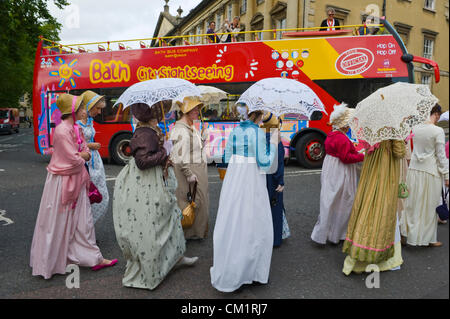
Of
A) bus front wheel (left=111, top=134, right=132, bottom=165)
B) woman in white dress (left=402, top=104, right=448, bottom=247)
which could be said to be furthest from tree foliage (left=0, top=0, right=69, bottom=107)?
woman in white dress (left=402, top=104, right=448, bottom=247)

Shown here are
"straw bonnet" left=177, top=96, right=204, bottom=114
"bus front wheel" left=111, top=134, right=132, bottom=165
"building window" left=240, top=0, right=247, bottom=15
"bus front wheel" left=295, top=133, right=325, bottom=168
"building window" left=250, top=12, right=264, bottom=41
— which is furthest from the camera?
"building window" left=240, top=0, right=247, bottom=15

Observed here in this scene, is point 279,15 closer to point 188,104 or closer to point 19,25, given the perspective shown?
point 19,25

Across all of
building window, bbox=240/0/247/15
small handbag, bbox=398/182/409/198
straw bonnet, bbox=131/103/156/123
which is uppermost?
building window, bbox=240/0/247/15

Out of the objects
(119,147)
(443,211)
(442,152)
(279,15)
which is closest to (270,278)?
(443,211)

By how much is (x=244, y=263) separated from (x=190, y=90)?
1.69 metres

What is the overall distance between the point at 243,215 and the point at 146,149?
1.02 meters

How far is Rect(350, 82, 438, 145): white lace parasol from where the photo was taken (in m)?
3.01

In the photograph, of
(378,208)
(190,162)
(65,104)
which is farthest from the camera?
(190,162)

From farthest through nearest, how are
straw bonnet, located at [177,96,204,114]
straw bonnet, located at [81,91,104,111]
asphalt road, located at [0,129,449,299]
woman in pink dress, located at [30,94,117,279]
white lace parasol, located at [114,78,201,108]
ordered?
straw bonnet, located at [177,96,204,114] → straw bonnet, located at [81,91,104,111] → woman in pink dress, located at [30,94,117,279] → asphalt road, located at [0,129,449,299] → white lace parasol, located at [114,78,201,108]

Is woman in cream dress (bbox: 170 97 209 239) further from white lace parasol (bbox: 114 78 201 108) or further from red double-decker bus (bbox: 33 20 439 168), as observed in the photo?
red double-decker bus (bbox: 33 20 439 168)

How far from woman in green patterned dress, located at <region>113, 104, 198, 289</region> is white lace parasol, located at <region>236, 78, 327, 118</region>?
3.01ft

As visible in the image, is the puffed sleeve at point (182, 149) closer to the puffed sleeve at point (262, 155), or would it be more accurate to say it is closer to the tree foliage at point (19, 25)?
the puffed sleeve at point (262, 155)

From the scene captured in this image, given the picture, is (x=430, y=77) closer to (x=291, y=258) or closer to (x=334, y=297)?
(x=334, y=297)

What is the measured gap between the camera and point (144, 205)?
3078mm
